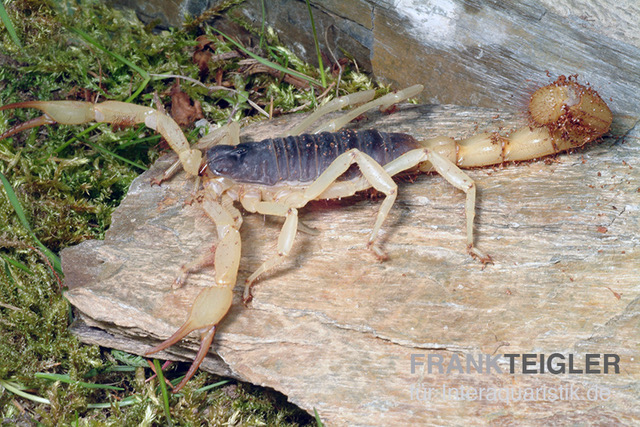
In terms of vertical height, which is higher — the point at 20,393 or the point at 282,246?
the point at 282,246

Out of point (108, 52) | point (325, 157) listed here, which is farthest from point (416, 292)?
point (108, 52)

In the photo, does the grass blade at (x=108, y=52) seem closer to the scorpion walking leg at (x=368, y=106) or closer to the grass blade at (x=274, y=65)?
the grass blade at (x=274, y=65)

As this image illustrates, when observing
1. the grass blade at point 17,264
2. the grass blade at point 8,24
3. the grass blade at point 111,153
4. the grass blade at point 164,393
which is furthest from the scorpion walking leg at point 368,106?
the grass blade at point 8,24

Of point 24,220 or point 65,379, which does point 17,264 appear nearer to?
point 24,220

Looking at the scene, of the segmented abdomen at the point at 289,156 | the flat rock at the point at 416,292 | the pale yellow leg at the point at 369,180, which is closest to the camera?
the flat rock at the point at 416,292

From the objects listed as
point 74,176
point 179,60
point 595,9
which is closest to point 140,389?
point 74,176

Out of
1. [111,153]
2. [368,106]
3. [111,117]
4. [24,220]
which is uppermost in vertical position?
[368,106]
